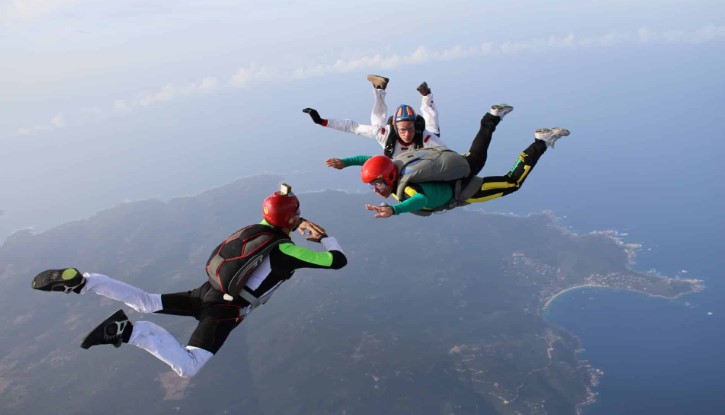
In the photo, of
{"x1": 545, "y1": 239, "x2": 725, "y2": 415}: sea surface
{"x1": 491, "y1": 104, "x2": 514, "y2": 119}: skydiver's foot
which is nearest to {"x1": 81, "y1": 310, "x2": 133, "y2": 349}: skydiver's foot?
{"x1": 491, "y1": 104, "x2": 514, "y2": 119}: skydiver's foot

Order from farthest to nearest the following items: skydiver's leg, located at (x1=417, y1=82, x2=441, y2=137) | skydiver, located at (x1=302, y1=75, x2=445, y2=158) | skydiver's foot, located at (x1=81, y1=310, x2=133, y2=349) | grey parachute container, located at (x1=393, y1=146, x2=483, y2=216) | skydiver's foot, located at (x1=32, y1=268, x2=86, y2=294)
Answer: skydiver's leg, located at (x1=417, y1=82, x2=441, y2=137), skydiver, located at (x1=302, y1=75, x2=445, y2=158), grey parachute container, located at (x1=393, y1=146, x2=483, y2=216), skydiver's foot, located at (x1=32, y1=268, x2=86, y2=294), skydiver's foot, located at (x1=81, y1=310, x2=133, y2=349)

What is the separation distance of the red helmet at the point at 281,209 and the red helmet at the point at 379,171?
5.17 ft

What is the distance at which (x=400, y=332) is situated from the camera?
10694cm

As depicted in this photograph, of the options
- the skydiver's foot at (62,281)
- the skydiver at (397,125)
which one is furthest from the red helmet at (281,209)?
the skydiver at (397,125)

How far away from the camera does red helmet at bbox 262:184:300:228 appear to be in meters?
6.29

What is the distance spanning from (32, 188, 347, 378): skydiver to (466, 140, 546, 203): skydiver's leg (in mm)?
4274

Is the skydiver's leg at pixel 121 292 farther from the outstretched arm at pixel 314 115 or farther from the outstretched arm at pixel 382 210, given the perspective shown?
the outstretched arm at pixel 314 115

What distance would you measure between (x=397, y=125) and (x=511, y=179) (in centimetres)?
299

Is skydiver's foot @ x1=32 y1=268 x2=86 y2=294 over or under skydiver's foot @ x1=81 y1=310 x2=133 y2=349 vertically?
over

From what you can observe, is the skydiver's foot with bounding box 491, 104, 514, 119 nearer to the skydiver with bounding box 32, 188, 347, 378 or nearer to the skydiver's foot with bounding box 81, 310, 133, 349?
the skydiver with bounding box 32, 188, 347, 378

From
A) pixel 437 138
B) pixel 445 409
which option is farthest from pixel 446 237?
pixel 437 138

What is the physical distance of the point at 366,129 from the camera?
987 centimetres

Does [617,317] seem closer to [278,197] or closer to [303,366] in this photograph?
[303,366]

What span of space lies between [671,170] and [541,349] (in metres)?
146
